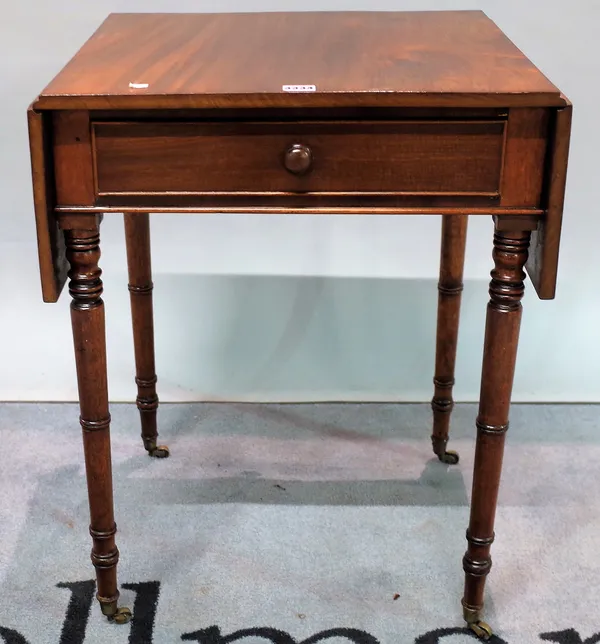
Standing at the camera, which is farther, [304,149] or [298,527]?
[298,527]

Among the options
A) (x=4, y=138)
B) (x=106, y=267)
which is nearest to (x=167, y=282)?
(x=106, y=267)

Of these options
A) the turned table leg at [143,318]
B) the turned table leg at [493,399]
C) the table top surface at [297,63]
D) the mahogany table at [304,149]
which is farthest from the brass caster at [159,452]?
the table top surface at [297,63]

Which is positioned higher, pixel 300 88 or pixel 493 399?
pixel 300 88

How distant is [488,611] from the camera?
1405mm

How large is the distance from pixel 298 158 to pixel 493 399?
0.41 meters

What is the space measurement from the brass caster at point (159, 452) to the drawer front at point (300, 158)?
76 centimetres

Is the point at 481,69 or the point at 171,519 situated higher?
the point at 481,69

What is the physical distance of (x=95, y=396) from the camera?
1267mm

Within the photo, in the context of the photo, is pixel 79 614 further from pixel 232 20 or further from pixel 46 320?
pixel 232 20

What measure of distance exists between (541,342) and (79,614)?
112 cm

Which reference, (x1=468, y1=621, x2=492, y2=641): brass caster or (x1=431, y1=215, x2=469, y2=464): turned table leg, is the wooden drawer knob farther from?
(x1=468, y1=621, x2=492, y2=641): brass caster

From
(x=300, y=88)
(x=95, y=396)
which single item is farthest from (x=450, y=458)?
(x=300, y=88)

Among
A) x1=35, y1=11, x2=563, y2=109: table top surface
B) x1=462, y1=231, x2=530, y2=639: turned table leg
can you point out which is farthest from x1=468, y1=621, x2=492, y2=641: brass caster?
x1=35, y1=11, x2=563, y2=109: table top surface

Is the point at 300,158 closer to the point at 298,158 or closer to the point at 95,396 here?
the point at 298,158
